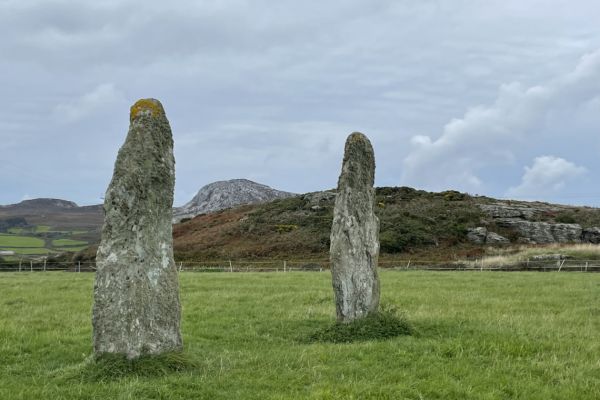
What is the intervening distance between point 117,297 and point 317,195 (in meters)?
79.4

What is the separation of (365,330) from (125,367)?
608 cm

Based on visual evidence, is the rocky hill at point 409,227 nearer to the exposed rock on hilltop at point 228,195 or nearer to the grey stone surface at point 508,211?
the grey stone surface at point 508,211

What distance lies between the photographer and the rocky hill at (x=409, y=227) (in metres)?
61.9

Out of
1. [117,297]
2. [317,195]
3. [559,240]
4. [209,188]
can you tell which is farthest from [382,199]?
[209,188]

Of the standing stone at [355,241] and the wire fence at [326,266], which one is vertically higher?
the standing stone at [355,241]

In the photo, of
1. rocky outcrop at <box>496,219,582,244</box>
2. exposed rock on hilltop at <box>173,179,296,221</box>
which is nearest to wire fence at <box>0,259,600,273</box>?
rocky outcrop at <box>496,219,582,244</box>

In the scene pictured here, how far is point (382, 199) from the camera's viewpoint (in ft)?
275

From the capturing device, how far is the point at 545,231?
65312mm

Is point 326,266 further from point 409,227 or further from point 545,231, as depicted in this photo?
point 545,231

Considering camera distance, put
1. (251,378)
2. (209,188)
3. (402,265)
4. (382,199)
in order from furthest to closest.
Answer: (209,188) < (382,199) < (402,265) < (251,378)

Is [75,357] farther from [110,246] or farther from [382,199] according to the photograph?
[382,199]

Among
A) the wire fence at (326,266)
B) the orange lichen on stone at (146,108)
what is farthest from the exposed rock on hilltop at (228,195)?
the orange lichen on stone at (146,108)

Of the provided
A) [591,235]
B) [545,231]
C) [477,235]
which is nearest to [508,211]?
[545,231]

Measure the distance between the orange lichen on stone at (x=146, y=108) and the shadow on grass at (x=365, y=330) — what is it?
258 inches
